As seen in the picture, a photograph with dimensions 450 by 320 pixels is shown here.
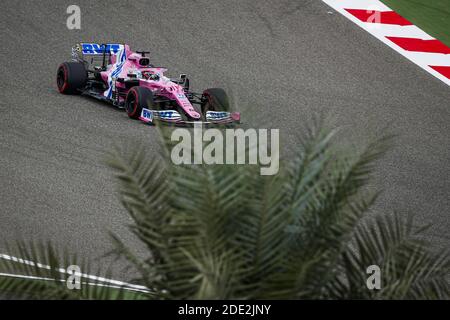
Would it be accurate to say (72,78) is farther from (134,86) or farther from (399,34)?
(399,34)

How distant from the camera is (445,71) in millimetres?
15172

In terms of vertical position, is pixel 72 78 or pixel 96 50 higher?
pixel 96 50

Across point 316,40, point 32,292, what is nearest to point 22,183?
point 32,292

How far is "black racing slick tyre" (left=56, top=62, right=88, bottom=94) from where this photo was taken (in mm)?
13000

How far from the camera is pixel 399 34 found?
16.4m

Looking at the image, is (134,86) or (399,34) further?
(399,34)

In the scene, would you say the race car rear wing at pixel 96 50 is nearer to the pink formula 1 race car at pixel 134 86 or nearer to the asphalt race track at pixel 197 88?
the pink formula 1 race car at pixel 134 86

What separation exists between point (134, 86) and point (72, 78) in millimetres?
1352

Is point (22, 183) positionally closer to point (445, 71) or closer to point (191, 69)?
point (191, 69)

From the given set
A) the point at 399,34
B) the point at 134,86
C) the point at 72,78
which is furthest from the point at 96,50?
the point at 399,34

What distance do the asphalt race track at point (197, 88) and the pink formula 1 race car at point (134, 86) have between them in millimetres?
230

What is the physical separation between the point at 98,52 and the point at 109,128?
2.24m

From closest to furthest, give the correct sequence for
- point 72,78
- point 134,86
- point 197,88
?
point 134,86 → point 72,78 → point 197,88

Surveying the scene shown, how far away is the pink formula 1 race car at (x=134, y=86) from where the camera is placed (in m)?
11.8
